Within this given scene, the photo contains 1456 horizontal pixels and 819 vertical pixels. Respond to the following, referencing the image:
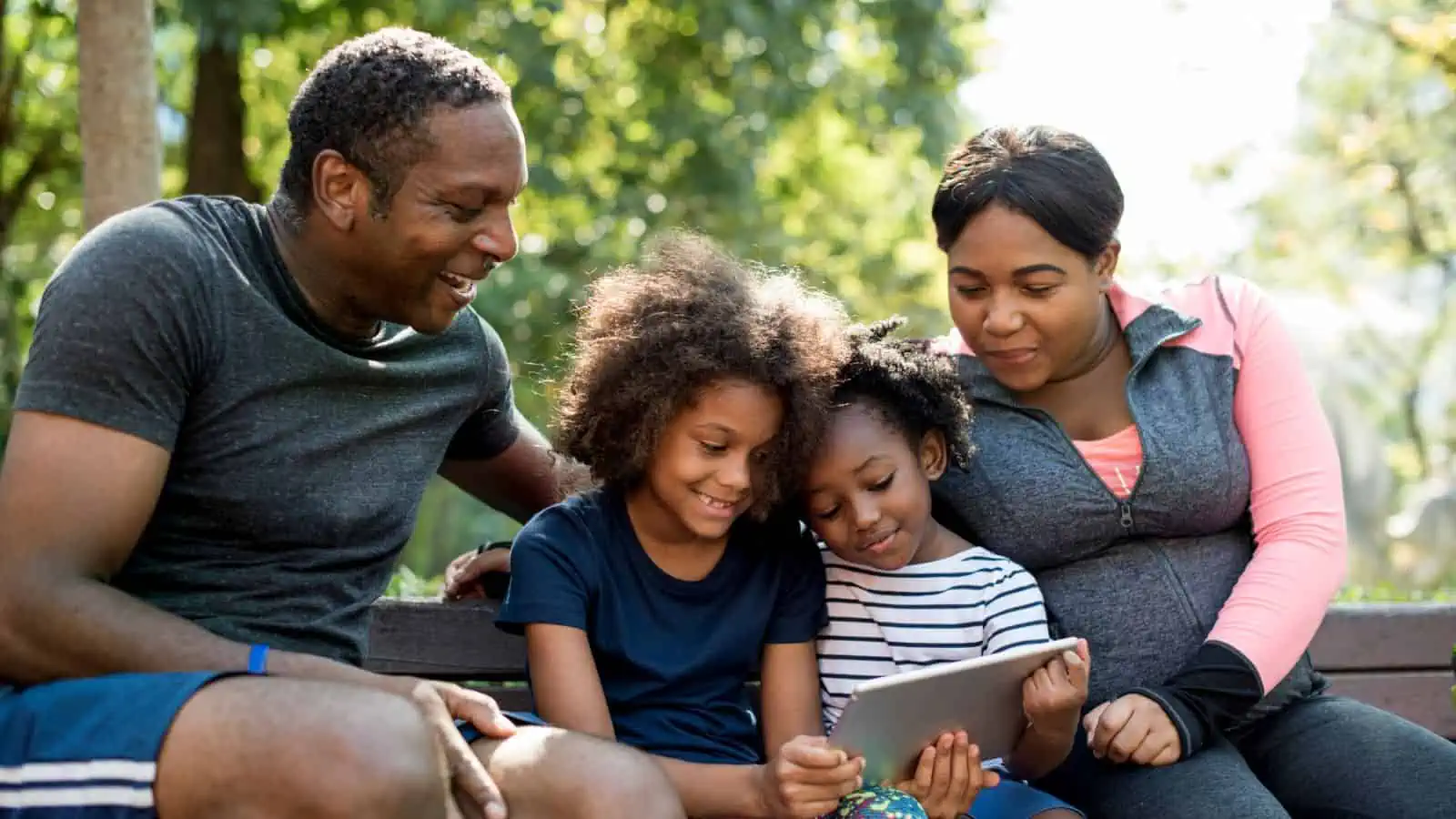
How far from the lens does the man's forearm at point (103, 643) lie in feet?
7.65

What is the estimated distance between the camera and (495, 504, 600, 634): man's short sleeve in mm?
2838

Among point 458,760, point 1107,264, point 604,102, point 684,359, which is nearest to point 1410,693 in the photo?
point 1107,264

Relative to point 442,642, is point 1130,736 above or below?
above

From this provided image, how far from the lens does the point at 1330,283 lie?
1566cm

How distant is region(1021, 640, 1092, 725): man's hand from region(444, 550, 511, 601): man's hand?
1189 mm

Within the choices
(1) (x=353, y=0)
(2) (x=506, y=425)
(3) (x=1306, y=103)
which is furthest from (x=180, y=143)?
(3) (x=1306, y=103)

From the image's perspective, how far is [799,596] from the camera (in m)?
3.10

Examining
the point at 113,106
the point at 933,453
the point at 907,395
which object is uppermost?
the point at 113,106

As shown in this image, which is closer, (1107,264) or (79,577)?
(79,577)

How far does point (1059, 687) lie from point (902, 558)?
445 mm

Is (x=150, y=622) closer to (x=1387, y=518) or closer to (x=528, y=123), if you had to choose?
(x=528, y=123)

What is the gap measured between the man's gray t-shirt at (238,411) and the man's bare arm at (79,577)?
0.20 feet

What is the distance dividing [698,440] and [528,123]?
502 centimetres

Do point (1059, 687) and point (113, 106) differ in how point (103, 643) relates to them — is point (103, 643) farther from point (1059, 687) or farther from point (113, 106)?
point (113, 106)
